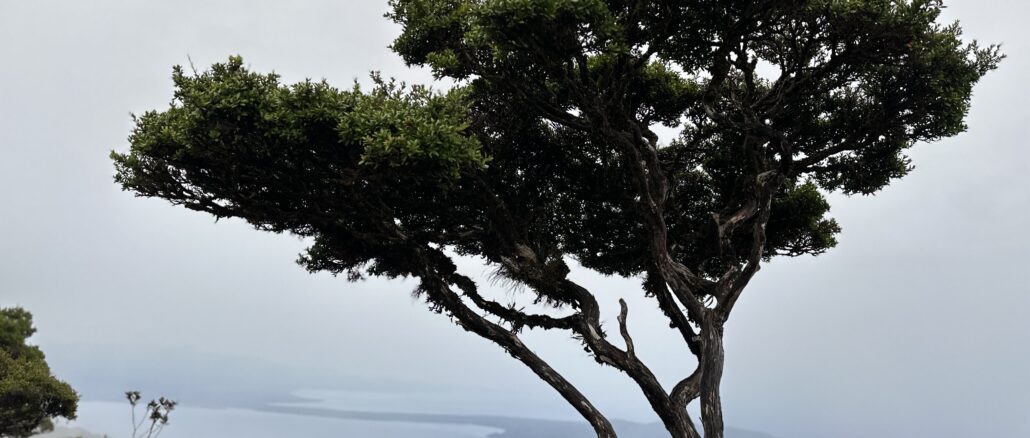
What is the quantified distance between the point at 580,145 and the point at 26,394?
23.6 metres

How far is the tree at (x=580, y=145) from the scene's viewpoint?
12.0 metres

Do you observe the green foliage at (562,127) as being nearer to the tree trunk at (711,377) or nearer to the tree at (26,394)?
the tree trunk at (711,377)

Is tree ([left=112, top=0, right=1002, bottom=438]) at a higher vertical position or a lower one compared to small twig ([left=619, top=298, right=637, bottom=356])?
higher

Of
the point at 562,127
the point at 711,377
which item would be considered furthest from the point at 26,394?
the point at 711,377

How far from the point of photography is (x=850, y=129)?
1571 cm

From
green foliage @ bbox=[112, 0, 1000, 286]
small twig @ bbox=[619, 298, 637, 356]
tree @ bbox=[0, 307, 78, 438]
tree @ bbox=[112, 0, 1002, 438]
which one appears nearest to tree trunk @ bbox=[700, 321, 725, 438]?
tree @ bbox=[112, 0, 1002, 438]

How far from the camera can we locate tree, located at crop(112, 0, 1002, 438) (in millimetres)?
12023

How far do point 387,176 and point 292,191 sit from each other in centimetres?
297

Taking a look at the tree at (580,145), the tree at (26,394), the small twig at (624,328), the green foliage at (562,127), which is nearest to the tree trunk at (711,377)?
the tree at (580,145)

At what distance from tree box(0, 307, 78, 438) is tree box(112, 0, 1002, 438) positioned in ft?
53.5

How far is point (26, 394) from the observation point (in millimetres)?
26391

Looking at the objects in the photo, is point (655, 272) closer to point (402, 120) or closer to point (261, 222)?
point (402, 120)

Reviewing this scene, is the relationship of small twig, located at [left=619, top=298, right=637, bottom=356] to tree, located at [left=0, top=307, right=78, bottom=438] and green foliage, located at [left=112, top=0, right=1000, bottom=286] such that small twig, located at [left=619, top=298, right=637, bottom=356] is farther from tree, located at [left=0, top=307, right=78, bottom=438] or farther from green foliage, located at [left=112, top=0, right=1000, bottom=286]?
tree, located at [left=0, top=307, right=78, bottom=438]

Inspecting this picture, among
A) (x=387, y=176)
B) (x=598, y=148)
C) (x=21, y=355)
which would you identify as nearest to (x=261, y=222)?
(x=387, y=176)
